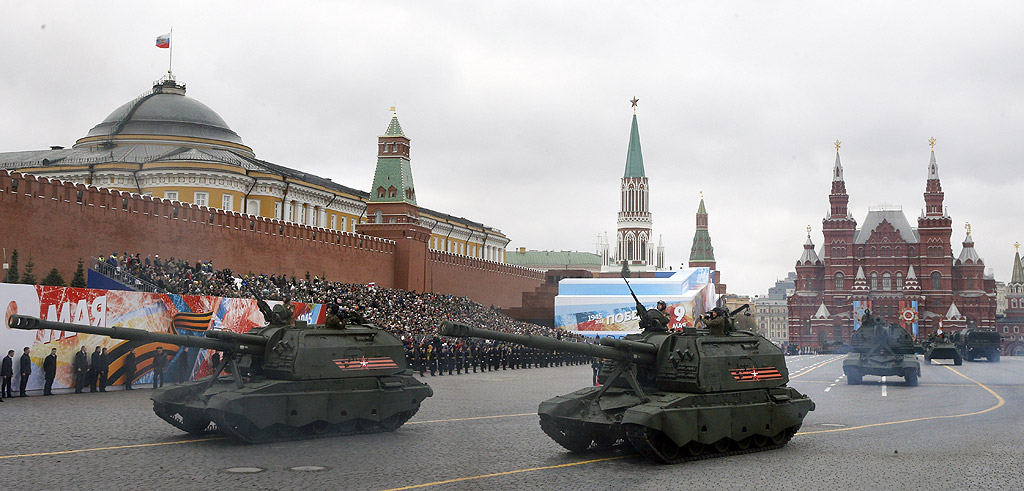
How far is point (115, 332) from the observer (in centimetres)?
1330

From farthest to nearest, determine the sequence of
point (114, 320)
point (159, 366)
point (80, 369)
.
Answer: point (159, 366) → point (114, 320) → point (80, 369)

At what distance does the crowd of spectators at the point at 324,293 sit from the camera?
29.0 meters

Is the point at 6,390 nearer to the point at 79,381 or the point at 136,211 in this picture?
the point at 79,381

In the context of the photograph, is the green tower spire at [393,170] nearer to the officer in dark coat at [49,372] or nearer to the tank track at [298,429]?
the officer in dark coat at [49,372]

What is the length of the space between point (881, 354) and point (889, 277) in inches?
3356

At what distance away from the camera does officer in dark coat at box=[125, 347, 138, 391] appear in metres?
23.1

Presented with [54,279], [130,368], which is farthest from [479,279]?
[130,368]

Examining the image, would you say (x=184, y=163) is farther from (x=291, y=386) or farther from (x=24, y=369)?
(x=291, y=386)

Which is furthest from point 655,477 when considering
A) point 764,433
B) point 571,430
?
point 764,433

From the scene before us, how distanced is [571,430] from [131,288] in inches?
691

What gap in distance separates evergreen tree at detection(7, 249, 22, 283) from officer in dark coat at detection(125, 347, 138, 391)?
5.30 meters

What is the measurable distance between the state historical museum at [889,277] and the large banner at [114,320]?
8902 cm

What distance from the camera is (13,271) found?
26812 mm

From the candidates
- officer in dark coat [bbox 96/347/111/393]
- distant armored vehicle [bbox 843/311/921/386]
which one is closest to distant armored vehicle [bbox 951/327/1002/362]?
distant armored vehicle [bbox 843/311/921/386]
